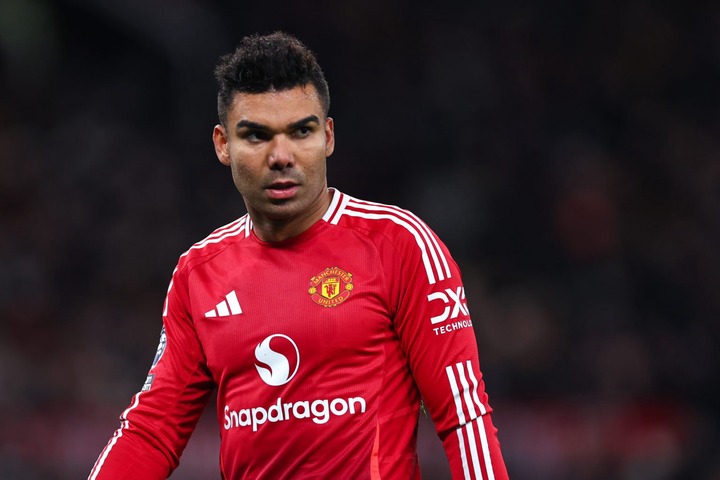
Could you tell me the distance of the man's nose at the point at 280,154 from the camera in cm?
293

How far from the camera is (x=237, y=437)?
302cm

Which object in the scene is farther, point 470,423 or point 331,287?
point 331,287

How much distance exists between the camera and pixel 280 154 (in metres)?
2.92

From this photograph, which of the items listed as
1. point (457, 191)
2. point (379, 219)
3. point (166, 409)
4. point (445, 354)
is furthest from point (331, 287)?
point (457, 191)

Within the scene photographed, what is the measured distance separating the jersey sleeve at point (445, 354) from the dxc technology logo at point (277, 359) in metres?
0.29

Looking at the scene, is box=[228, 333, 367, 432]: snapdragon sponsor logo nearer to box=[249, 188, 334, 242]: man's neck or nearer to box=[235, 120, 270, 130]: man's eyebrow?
box=[249, 188, 334, 242]: man's neck

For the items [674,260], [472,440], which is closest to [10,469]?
[674,260]

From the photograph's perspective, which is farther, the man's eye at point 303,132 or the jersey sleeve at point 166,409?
the jersey sleeve at point 166,409

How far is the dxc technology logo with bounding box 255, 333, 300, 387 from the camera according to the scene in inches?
116

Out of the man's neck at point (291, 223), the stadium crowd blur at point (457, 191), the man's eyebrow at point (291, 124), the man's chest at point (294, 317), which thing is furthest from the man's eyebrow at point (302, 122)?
the stadium crowd blur at point (457, 191)

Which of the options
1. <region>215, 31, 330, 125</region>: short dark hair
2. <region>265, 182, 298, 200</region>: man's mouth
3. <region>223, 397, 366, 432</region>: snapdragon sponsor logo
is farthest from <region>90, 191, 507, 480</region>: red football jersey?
<region>215, 31, 330, 125</region>: short dark hair

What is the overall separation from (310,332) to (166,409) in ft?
1.67

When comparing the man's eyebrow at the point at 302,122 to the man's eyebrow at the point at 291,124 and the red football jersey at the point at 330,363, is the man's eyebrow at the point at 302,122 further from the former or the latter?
the red football jersey at the point at 330,363

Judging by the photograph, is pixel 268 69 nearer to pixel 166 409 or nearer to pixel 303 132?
pixel 303 132
